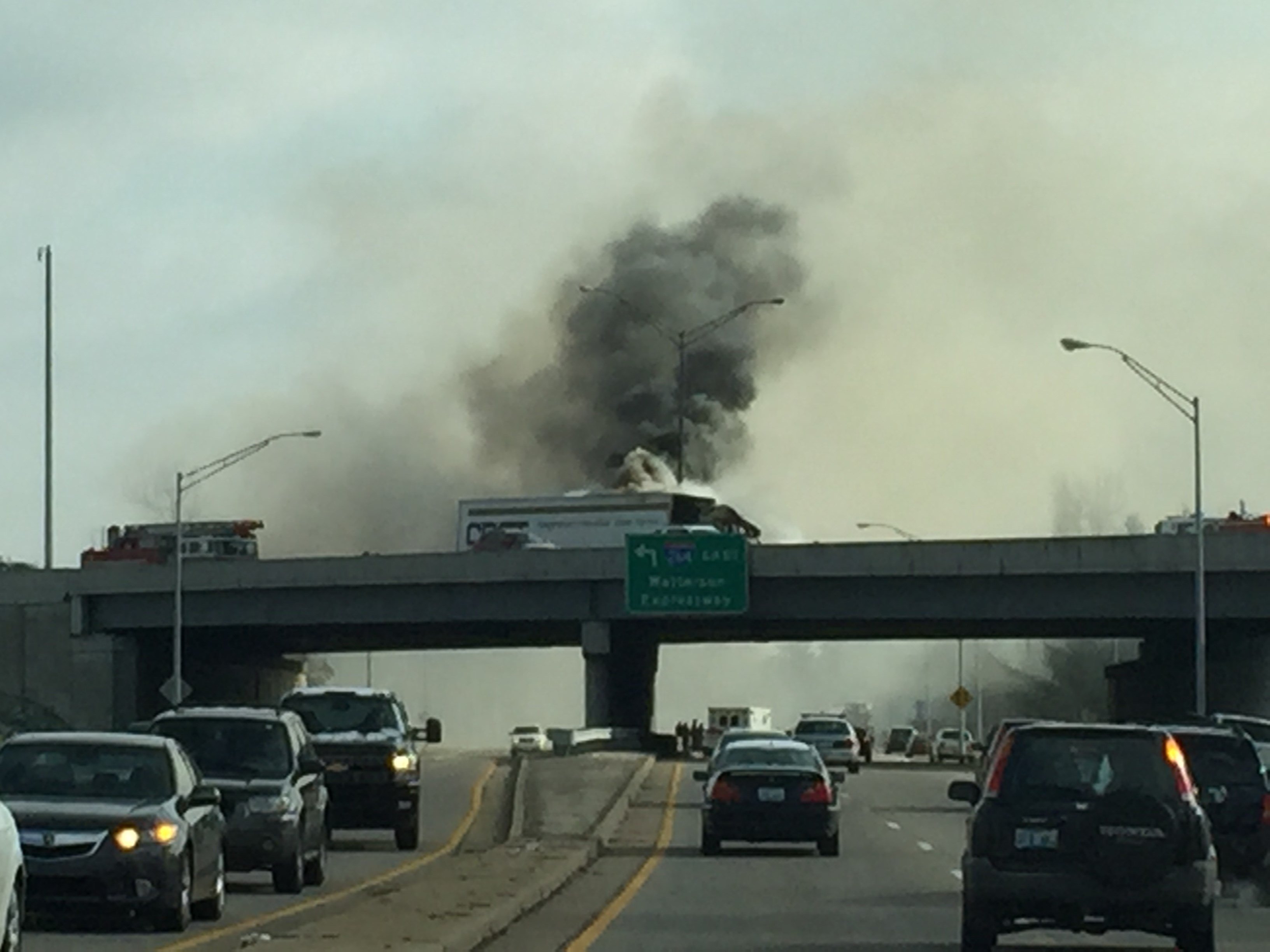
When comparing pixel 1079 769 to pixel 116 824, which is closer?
pixel 1079 769

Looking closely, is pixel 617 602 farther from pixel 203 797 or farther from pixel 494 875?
pixel 203 797

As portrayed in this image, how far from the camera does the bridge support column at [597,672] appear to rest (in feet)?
270

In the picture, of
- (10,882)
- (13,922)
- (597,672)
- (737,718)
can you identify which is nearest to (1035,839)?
(13,922)

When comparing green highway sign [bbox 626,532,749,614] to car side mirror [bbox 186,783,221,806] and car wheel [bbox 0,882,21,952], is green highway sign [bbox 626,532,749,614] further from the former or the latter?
car wheel [bbox 0,882,21,952]

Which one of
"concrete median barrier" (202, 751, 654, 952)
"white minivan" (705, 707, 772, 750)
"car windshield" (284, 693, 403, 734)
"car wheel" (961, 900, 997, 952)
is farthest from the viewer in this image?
"white minivan" (705, 707, 772, 750)

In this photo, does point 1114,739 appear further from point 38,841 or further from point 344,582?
point 344,582

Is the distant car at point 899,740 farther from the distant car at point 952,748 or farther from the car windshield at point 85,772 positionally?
the car windshield at point 85,772

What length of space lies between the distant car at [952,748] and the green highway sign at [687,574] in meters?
27.6

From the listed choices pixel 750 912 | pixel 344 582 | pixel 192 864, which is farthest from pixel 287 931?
pixel 344 582

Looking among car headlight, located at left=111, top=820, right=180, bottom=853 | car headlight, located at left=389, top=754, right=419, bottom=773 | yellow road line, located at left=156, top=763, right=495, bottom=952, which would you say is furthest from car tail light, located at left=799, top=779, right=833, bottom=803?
car headlight, located at left=111, top=820, right=180, bottom=853

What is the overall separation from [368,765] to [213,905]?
13596 mm

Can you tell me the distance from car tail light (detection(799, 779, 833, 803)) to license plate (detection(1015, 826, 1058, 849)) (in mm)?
17129

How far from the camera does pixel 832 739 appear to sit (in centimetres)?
7475

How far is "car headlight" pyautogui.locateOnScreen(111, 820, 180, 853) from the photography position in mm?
21812
